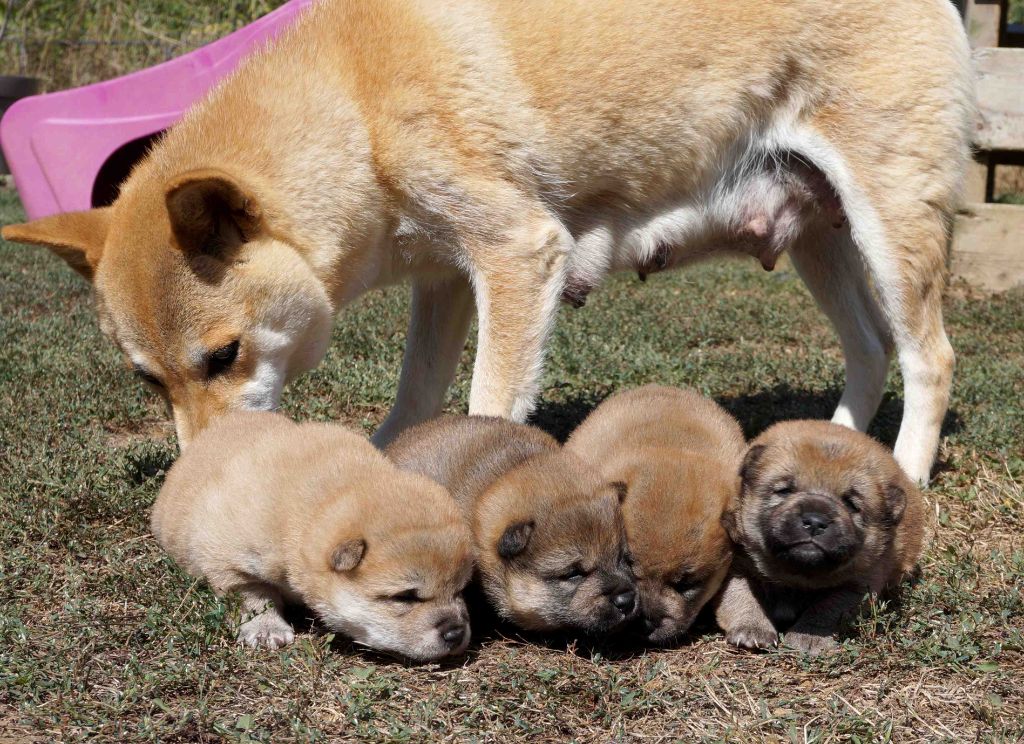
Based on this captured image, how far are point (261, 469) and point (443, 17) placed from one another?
1882mm

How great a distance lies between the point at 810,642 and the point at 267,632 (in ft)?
5.07

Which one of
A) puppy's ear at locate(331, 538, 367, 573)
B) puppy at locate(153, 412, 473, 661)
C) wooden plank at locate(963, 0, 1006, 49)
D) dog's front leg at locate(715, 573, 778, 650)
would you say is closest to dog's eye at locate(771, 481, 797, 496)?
dog's front leg at locate(715, 573, 778, 650)

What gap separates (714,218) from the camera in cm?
487

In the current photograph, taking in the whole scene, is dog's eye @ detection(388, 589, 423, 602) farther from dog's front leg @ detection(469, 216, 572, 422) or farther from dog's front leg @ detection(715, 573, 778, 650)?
dog's front leg @ detection(469, 216, 572, 422)

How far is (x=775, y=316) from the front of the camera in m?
7.66

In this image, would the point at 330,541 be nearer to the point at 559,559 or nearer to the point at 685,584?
the point at 559,559

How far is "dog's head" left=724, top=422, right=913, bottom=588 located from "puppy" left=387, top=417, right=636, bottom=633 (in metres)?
0.43

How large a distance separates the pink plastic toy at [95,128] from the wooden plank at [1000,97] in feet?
16.2

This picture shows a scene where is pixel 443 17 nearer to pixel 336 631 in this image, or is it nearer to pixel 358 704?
pixel 336 631

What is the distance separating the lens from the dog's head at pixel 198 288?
3869mm

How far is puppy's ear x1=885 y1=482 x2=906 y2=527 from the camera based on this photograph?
3.40 m

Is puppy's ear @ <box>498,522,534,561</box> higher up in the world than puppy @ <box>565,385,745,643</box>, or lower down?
higher up

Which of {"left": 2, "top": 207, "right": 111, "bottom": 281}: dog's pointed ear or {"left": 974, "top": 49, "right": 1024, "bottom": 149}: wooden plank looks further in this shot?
{"left": 974, "top": 49, "right": 1024, "bottom": 149}: wooden plank

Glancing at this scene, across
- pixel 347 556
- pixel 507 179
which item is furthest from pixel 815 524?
pixel 507 179
